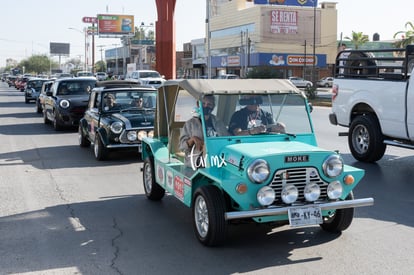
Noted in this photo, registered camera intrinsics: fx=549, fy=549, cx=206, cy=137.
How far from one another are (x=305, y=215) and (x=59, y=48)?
463ft

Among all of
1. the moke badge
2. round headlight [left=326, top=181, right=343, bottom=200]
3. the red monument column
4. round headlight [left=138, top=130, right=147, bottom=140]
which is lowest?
round headlight [left=326, top=181, right=343, bottom=200]

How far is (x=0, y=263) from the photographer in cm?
548

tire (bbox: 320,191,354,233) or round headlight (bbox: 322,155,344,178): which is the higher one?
round headlight (bbox: 322,155,344,178)

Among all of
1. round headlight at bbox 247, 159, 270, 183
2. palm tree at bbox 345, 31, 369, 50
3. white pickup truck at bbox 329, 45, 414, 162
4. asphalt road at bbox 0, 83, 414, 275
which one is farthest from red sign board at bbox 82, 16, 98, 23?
round headlight at bbox 247, 159, 270, 183

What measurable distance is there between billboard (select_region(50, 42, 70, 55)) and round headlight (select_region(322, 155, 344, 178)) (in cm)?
14001

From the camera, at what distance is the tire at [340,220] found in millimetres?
6055

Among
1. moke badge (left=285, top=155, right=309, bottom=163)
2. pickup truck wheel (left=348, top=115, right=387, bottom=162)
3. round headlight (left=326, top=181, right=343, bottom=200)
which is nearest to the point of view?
moke badge (left=285, top=155, right=309, bottom=163)

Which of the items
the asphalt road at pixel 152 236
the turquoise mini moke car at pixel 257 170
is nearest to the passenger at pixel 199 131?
the turquoise mini moke car at pixel 257 170

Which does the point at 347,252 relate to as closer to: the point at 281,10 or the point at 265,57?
the point at 265,57

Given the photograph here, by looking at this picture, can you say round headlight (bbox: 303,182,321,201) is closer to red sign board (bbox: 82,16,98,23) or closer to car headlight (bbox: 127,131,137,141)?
car headlight (bbox: 127,131,137,141)

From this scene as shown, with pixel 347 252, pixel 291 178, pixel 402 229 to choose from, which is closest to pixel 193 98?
pixel 291 178

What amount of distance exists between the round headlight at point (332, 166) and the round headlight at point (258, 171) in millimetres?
670

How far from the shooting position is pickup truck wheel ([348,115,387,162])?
11242 millimetres

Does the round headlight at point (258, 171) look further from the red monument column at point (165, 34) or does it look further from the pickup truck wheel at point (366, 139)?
the red monument column at point (165, 34)
